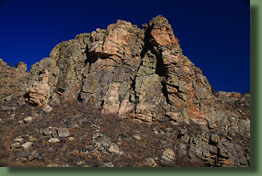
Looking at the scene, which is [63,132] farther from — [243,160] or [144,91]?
[243,160]

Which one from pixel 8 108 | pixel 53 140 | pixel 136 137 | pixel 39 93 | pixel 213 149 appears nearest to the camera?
pixel 53 140

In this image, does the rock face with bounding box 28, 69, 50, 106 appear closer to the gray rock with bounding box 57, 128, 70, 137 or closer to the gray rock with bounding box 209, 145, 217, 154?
the gray rock with bounding box 57, 128, 70, 137

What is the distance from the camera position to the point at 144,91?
768 inches

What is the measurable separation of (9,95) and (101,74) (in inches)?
409

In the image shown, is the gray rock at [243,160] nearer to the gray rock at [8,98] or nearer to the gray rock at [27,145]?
the gray rock at [27,145]

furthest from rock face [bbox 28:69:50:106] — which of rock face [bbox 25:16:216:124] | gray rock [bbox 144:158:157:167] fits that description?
gray rock [bbox 144:158:157:167]

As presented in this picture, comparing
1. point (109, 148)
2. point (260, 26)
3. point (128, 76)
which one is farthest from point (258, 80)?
point (128, 76)

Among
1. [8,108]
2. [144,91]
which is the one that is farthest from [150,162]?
[8,108]

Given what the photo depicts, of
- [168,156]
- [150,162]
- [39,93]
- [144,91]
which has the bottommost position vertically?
[150,162]

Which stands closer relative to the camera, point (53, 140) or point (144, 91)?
point (53, 140)

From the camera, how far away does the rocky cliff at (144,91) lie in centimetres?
1606

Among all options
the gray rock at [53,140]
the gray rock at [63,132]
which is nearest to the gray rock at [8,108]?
the gray rock at [63,132]

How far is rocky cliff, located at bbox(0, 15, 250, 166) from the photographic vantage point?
16.1 metres

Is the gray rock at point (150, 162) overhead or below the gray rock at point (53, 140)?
below
